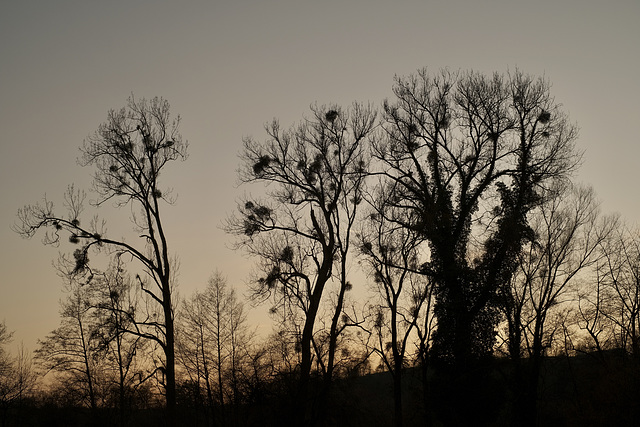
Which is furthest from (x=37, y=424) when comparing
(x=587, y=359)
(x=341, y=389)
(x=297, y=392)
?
(x=587, y=359)

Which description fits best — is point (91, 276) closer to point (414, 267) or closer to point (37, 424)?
point (414, 267)

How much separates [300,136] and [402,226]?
5894 mm

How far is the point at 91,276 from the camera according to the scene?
1775 centimetres

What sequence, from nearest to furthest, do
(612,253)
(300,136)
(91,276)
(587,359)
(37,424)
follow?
(91,276) → (300,136) → (612,253) → (37,424) → (587,359)

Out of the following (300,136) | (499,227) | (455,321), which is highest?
(300,136)

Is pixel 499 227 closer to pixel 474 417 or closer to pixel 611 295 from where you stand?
pixel 474 417

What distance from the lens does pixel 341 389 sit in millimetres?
24250

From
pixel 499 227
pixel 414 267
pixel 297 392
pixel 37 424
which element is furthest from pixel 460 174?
pixel 37 424

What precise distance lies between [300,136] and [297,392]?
953 centimetres

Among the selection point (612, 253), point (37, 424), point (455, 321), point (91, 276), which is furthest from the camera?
point (37, 424)

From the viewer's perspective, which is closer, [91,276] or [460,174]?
[91,276]

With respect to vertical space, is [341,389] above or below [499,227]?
below

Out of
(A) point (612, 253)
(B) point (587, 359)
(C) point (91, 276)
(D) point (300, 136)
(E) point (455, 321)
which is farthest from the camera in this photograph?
(B) point (587, 359)

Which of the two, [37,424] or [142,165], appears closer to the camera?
[142,165]
